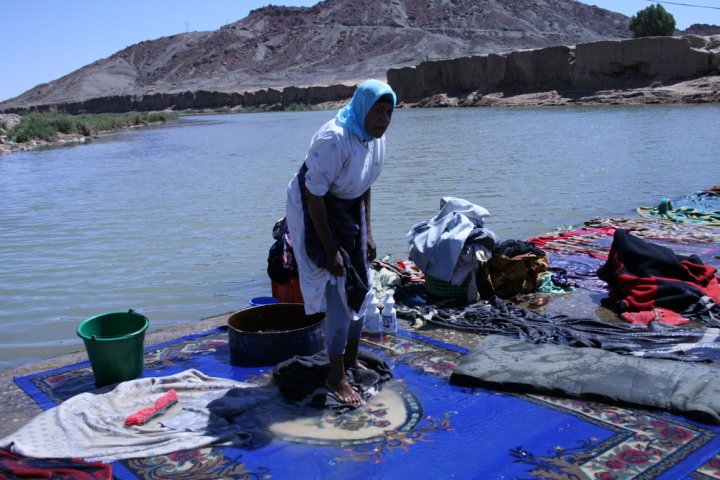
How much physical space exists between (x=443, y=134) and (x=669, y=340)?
21.0 meters

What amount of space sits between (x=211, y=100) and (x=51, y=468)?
240 feet

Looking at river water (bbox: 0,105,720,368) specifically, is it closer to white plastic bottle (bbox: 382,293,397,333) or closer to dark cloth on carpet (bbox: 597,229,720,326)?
white plastic bottle (bbox: 382,293,397,333)

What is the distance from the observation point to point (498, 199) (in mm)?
11117

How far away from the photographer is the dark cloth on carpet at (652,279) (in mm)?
4863

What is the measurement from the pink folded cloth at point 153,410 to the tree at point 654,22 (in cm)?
6081

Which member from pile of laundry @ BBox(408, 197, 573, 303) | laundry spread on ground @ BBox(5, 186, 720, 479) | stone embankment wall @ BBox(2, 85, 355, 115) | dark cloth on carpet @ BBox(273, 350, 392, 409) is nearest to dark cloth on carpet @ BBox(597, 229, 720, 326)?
laundry spread on ground @ BBox(5, 186, 720, 479)

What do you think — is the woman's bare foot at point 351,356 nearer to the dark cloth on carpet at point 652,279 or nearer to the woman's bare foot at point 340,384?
the woman's bare foot at point 340,384

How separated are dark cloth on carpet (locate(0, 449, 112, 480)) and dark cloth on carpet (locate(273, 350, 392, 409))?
0.99 m

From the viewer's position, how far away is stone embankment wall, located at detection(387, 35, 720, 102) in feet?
116

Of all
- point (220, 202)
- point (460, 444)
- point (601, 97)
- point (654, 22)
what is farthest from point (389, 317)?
point (654, 22)

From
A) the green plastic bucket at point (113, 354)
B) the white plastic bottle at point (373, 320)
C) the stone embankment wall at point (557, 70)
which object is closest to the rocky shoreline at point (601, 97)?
the stone embankment wall at point (557, 70)

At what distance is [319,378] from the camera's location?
3625mm

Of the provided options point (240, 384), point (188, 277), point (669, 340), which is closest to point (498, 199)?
point (188, 277)

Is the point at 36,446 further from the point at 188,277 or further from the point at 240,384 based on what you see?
the point at 188,277
